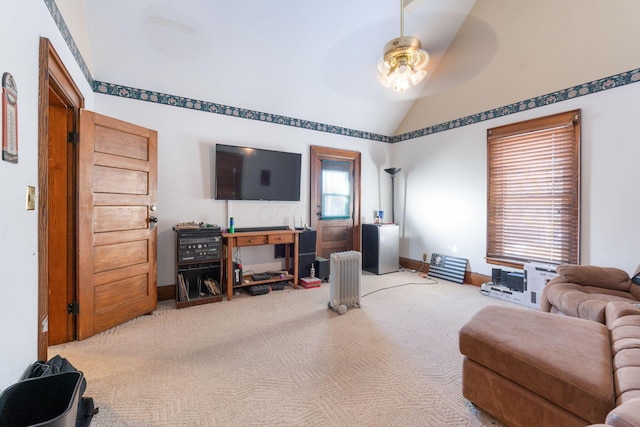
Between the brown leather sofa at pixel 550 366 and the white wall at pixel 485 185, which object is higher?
the white wall at pixel 485 185

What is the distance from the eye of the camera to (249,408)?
62.5 inches

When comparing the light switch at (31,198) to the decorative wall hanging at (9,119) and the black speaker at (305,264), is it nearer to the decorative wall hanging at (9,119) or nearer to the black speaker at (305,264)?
the decorative wall hanging at (9,119)

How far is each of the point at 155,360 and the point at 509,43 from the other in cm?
506

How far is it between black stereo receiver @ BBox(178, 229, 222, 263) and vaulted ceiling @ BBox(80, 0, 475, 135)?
1.81 metres

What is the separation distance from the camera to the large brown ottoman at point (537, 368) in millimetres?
1146

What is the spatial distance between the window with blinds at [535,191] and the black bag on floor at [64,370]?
14.5ft

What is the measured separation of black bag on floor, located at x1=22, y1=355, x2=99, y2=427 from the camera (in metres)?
1.38

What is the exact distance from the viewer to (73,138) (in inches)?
93.0

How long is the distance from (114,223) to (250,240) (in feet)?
4.76

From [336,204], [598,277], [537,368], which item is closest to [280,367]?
[537,368]

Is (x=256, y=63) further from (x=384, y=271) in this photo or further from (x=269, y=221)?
(x=384, y=271)

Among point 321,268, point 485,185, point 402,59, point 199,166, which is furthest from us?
point 321,268

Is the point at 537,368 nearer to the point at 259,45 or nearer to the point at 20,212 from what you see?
the point at 20,212

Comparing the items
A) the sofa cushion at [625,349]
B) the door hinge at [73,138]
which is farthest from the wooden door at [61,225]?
the sofa cushion at [625,349]
